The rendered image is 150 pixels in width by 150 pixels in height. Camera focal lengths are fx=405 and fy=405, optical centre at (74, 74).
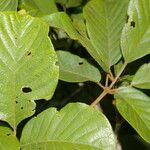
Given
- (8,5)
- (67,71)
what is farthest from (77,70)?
(8,5)

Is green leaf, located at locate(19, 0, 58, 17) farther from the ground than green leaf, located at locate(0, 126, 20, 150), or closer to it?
farther from the ground

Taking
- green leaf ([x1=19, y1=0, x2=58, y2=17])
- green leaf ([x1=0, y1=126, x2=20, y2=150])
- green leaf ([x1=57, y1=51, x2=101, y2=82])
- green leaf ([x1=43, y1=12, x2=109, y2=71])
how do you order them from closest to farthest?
1. green leaf ([x1=0, y1=126, x2=20, y2=150])
2. green leaf ([x1=43, y1=12, x2=109, y2=71])
3. green leaf ([x1=57, y1=51, x2=101, y2=82])
4. green leaf ([x1=19, y1=0, x2=58, y2=17])

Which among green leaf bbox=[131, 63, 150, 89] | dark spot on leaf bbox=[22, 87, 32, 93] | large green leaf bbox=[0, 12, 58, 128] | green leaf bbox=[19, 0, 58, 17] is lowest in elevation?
green leaf bbox=[131, 63, 150, 89]

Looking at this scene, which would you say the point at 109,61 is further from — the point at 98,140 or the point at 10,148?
the point at 10,148

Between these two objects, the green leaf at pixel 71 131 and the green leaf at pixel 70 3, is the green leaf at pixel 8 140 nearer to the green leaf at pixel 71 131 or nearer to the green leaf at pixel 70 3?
the green leaf at pixel 71 131

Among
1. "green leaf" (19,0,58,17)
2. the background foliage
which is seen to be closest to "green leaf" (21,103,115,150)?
the background foliage

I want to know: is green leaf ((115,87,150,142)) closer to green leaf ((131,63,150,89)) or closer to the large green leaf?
green leaf ((131,63,150,89))

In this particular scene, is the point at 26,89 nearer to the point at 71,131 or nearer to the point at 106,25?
the point at 71,131

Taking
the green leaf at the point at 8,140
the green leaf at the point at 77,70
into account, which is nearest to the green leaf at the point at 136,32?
the green leaf at the point at 77,70
